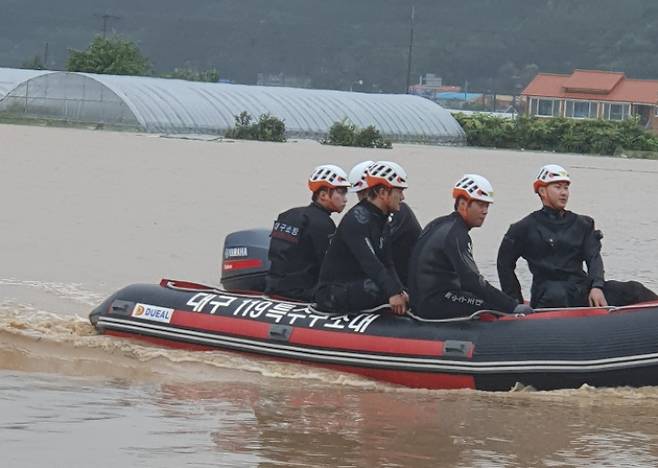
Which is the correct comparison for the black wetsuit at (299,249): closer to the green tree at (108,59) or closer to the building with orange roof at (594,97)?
the green tree at (108,59)

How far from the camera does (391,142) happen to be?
5584 centimetres

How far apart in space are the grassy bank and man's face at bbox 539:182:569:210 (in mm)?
48540

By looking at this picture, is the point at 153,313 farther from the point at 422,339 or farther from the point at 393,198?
the point at 422,339

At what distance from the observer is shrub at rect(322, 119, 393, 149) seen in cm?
5116

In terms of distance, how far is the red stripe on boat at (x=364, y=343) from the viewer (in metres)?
9.89

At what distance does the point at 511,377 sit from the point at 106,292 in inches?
228

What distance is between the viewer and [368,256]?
1012 centimetres

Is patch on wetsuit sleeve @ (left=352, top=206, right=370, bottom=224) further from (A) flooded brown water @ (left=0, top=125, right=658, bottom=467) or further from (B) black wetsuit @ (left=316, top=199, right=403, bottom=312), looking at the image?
(A) flooded brown water @ (left=0, top=125, right=658, bottom=467)

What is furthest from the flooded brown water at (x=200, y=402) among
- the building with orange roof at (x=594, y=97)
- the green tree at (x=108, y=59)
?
the building with orange roof at (x=594, y=97)

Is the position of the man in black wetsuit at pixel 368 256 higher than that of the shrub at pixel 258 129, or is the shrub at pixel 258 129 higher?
the shrub at pixel 258 129

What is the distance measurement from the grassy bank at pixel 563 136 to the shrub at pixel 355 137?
32.0 feet

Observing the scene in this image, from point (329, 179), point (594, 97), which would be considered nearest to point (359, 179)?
point (329, 179)

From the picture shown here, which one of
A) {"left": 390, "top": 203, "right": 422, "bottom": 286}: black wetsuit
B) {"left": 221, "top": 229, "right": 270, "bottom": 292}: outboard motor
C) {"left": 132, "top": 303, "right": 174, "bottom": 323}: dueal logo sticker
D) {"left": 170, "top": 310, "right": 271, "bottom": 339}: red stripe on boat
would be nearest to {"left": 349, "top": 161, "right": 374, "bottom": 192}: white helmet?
{"left": 390, "top": 203, "right": 422, "bottom": 286}: black wetsuit

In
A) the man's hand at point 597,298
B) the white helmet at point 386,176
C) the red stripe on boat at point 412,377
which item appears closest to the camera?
Answer: the red stripe on boat at point 412,377
